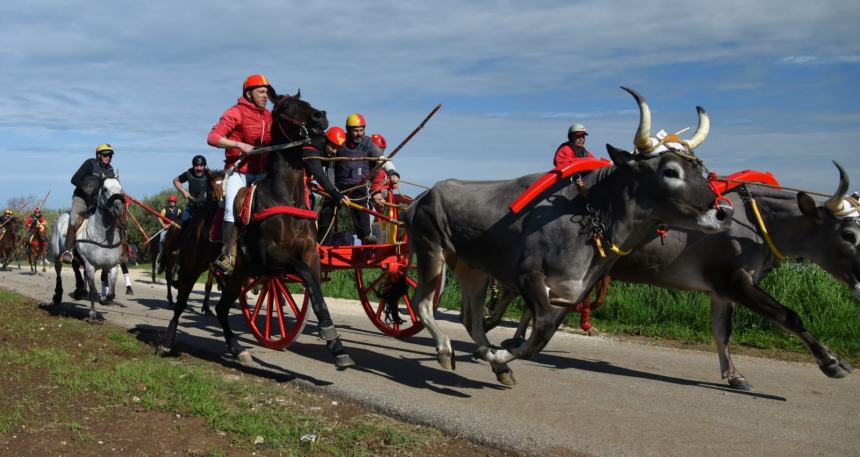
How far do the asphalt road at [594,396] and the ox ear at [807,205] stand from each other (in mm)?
1651

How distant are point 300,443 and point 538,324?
82.9 inches

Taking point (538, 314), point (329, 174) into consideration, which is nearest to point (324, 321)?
point (538, 314)

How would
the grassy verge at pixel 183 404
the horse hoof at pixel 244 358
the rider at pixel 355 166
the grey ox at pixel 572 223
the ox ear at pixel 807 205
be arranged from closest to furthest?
the grassy verge at pixel 183 404 → the grey ox at pixel 572 223 → the ox ear at pixel 807 205 → the horse hoof at pixel 244 358 → the rider at pixel 355 166

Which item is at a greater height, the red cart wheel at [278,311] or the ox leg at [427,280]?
the ox leg at [427,280]

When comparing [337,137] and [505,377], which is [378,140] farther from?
[505,377]

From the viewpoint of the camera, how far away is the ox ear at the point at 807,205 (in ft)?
23.6

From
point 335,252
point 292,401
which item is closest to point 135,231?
point 335,252

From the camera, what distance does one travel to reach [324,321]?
7.15m

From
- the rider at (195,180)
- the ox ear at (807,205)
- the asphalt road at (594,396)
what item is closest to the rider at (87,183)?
the rider at (195,180)

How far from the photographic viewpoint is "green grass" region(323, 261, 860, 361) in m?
10.2

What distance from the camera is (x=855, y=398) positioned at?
7.16 metres

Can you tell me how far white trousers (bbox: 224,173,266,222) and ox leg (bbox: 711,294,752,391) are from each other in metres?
4.78

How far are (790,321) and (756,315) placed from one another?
4301 millimetres

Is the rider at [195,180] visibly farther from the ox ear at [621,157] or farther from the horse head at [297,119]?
the ox ear at [621,157]
